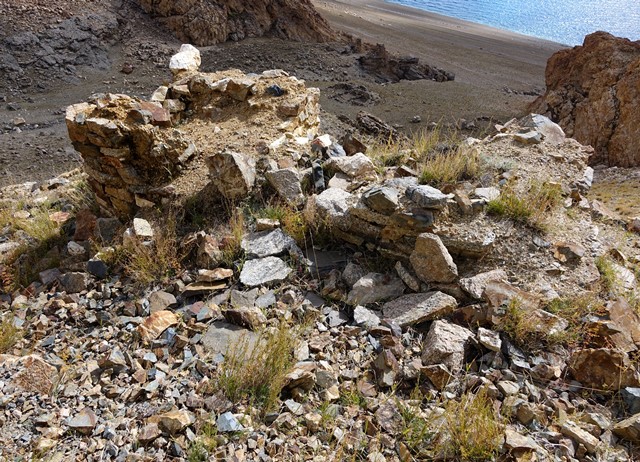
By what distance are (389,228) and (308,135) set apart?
289cm

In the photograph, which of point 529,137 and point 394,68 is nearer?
→ point 529,137

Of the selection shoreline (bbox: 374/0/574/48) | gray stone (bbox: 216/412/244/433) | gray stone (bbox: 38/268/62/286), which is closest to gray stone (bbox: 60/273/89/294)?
gray stone (bbox: 38/268/62/286)

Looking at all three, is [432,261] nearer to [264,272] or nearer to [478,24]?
[264,272]

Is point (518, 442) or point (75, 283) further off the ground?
point (518, 442)

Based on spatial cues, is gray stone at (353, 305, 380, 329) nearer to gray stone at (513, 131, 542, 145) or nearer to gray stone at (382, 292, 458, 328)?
gray stone at (382, 292, 458, 328)

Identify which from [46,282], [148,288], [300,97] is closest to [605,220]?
[300,97]

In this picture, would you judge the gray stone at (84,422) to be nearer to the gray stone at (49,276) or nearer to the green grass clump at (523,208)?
the gray stone at (49,276)

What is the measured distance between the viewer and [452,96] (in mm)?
16406

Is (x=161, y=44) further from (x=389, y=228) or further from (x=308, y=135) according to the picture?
(x=389, y=228)

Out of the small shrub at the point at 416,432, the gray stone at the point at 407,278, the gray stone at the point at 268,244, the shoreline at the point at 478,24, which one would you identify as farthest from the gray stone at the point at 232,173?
the shoreline at the point at 478,24

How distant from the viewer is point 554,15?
44.0m

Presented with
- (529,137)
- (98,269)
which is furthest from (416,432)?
(529,137)

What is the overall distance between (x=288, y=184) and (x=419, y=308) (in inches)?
78.3

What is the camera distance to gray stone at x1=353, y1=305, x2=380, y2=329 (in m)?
3.84
